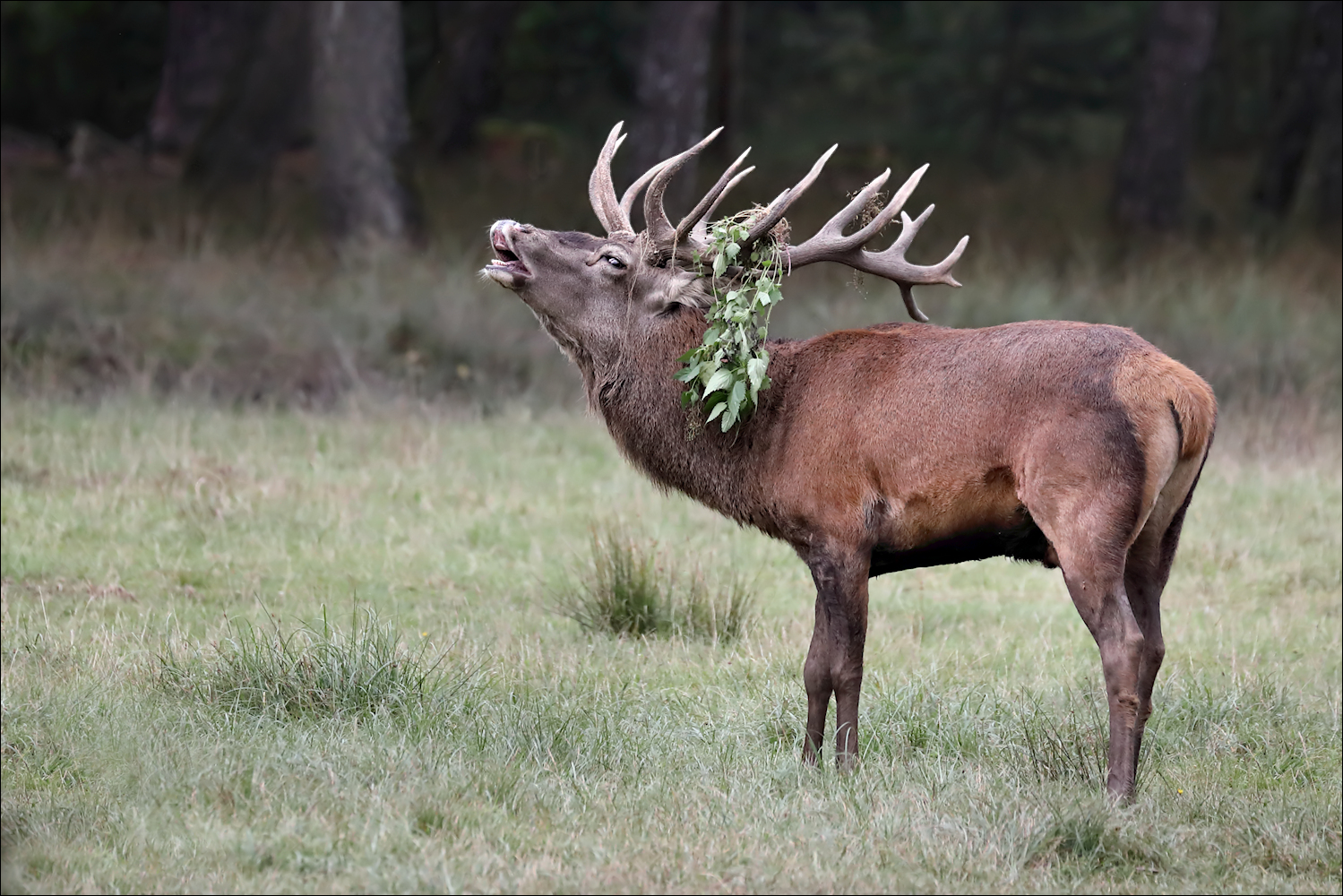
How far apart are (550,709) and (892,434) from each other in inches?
68.3

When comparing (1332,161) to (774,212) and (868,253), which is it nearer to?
(868,253)

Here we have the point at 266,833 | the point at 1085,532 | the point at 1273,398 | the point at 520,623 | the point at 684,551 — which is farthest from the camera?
the point at 1273,398

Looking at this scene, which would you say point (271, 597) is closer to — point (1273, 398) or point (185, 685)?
point (185, 685)

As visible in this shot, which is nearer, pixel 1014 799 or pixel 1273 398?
pixel 1014 799

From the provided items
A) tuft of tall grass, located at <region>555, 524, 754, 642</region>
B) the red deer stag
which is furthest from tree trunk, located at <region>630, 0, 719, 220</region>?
the red deer stag

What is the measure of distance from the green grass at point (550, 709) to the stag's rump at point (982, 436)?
33.4 inches

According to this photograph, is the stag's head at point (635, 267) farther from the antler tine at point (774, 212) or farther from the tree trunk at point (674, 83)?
the tree trunk at point (674, 83)

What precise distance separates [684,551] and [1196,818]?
4.42m

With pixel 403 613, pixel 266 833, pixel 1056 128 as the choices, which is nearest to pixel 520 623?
pixel 403 613

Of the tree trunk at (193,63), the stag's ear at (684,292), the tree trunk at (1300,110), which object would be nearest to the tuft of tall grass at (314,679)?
the stag's ear at (684,292)

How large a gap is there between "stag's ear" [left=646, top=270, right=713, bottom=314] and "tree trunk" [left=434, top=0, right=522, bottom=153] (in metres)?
15.8

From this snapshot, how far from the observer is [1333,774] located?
241 inches

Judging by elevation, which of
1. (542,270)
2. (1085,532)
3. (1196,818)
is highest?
(542,270)

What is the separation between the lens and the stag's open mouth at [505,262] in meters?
6.20
